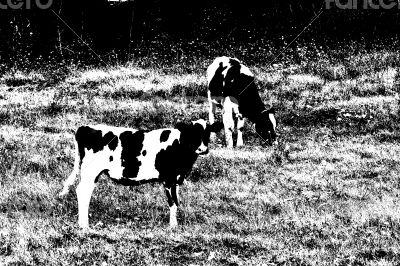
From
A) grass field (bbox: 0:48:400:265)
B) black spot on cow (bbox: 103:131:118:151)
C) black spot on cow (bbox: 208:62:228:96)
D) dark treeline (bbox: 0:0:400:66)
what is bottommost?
grass field (bbox: 0:48:400:265)

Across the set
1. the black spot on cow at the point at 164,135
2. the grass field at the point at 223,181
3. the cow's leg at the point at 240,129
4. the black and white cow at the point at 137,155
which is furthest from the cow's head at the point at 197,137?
the cow's leg at the point at 240,129

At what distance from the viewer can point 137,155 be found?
924 centimetres

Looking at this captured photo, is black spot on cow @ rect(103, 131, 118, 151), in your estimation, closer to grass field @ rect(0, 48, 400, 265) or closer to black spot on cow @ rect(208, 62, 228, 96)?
grass field @ rect(0, 48, 400, 265)

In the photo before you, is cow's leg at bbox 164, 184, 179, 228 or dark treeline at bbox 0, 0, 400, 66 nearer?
cow's leg at bbox 164, 184, 179, 228

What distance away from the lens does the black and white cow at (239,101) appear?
51.6 ft

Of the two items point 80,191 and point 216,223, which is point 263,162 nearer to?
point 216,223

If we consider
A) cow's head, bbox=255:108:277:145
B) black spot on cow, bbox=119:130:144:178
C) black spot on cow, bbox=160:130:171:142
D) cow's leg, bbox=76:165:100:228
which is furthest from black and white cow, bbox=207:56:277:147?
cow's leg, bbox=76:165:100:228

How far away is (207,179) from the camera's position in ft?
41.2

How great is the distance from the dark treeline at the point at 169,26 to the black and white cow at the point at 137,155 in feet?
62.3

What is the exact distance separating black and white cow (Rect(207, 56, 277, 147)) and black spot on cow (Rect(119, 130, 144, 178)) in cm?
630

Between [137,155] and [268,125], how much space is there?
7.06 m

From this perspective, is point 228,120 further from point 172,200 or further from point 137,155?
point 137,155

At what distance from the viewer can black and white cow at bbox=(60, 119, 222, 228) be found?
30.0 ft

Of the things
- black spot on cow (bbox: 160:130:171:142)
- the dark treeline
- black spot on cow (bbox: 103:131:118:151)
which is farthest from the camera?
the dark treeline
